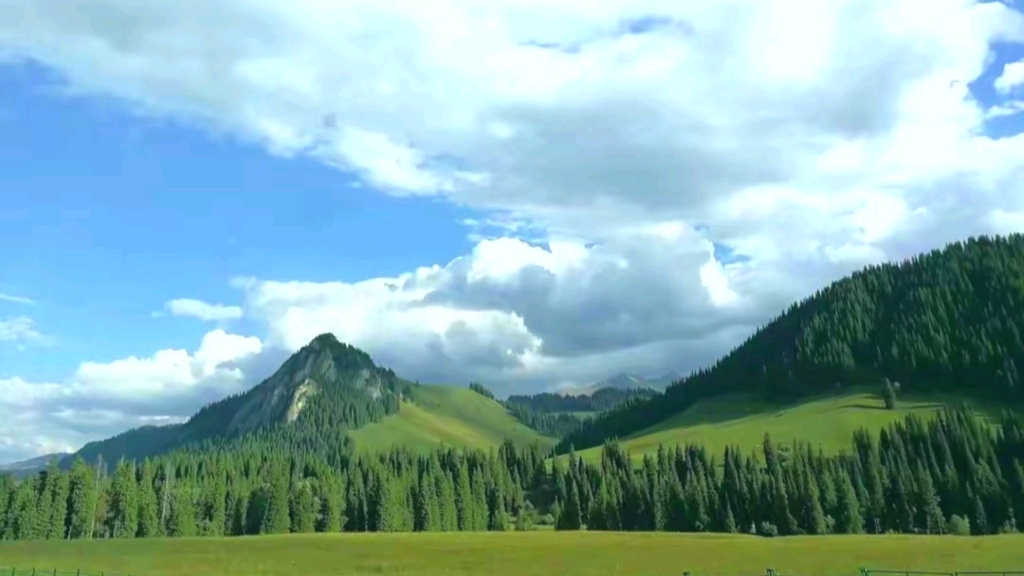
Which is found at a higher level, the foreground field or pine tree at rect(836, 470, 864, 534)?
the foreground field

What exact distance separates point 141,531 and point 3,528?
25.6 meters

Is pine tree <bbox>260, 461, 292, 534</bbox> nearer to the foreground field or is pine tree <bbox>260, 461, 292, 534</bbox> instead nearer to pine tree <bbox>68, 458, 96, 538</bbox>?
pine tree <bbox>68, 458, 96, 538</bbox>

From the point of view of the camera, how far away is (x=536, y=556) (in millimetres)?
95625

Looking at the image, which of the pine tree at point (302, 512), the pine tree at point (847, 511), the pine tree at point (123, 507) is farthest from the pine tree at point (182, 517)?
the pine tree at point (847, 511)

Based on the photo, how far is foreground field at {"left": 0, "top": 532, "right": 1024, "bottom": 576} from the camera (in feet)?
271

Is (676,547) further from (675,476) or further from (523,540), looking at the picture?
(675,476)

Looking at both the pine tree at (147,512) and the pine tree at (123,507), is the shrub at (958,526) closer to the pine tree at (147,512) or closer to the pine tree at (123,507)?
the pine tree at (147,512)

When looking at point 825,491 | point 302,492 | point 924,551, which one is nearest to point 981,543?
point 924,551

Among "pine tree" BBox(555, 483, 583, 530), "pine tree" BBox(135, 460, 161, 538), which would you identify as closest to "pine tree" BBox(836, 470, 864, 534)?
"pine tree" BBox(555, 483, 583, 530)

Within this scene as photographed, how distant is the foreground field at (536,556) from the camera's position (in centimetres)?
8269

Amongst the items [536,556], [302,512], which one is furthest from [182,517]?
[536,556]

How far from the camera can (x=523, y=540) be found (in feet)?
381

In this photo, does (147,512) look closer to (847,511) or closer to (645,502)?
(645,502)

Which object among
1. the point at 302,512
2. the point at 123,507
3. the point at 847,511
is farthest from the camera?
the point at 302,512
